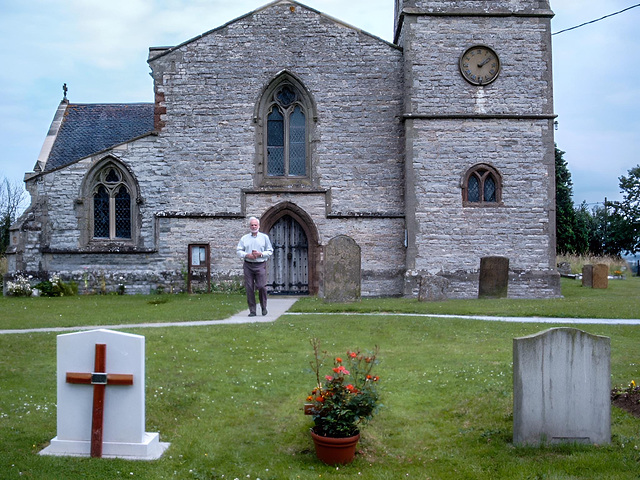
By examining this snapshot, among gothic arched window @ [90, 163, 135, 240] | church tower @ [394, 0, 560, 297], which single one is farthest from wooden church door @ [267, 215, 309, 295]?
gothic arched window @ [90, 163, 135, 240]

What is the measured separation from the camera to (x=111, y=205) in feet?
61.7

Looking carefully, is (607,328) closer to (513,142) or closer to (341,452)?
(341,452)

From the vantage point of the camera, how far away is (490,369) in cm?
762

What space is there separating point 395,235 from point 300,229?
2.97 meters

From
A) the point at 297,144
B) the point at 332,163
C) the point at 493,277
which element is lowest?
the point at 493,277

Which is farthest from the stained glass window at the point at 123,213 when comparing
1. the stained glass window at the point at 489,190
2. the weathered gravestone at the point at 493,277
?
the stained glass window at the point at 489,190

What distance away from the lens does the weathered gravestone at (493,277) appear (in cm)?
1670

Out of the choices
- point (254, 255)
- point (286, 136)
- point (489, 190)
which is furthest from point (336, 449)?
point (286, 136)

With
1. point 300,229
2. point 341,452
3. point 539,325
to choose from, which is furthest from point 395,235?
point 341,452

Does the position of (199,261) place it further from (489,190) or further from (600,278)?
(600,278)

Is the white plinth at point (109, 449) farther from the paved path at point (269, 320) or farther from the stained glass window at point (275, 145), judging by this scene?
the stained glass window at point (275, 145)

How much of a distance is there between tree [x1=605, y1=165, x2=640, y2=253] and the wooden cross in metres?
47.6

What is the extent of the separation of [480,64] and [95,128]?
531 inches

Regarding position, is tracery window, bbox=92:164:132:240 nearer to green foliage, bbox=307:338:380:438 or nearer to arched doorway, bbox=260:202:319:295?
arched doorway, bbox=260:202:319:295
